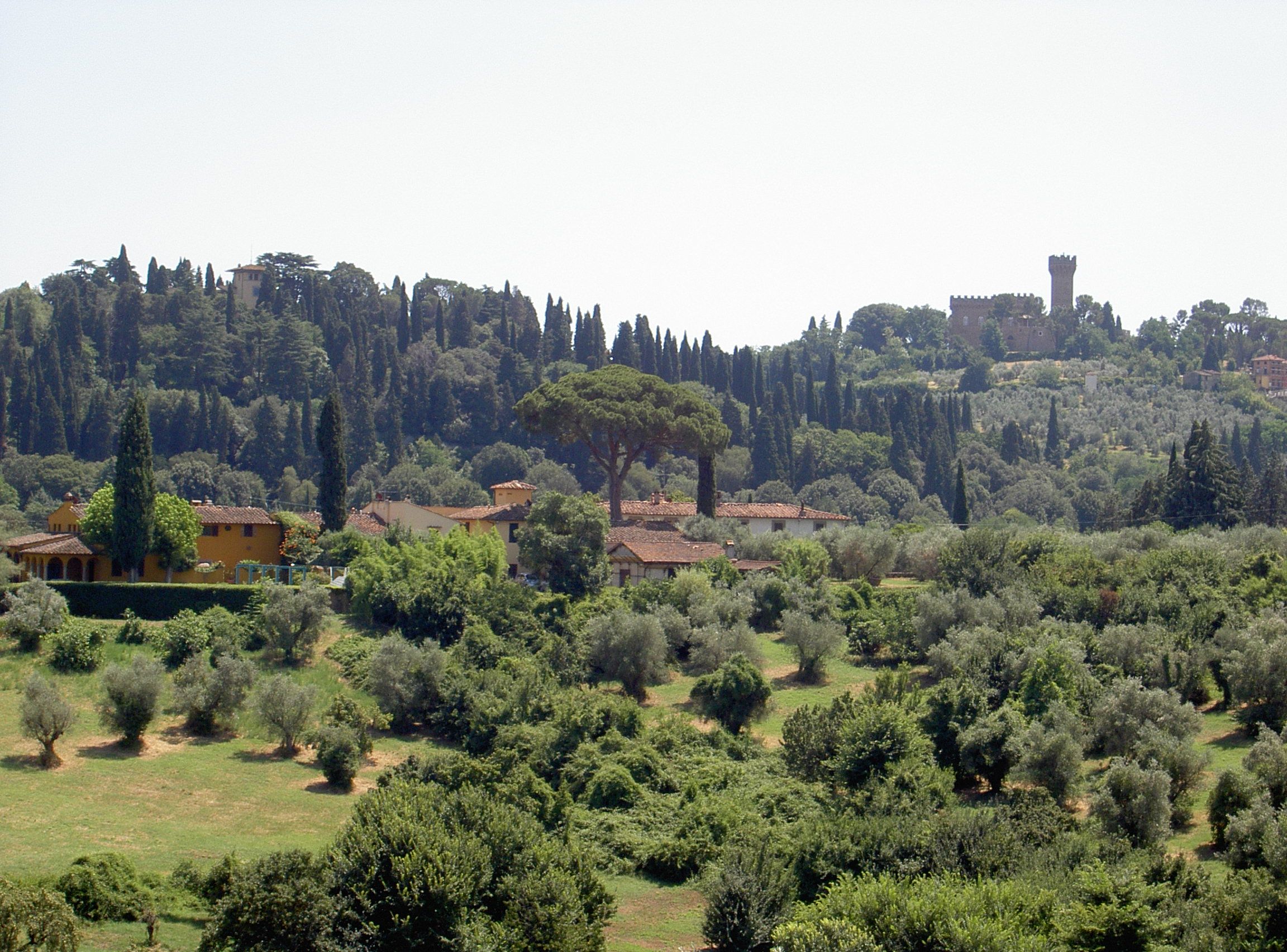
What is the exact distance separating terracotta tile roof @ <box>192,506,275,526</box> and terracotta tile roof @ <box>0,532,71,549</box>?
16.1ft

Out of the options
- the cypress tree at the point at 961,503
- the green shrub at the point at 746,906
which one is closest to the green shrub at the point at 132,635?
the green shrub at the point at 746,906

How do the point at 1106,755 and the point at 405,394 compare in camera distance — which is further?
the point at 405,394

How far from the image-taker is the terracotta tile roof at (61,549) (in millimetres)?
52281

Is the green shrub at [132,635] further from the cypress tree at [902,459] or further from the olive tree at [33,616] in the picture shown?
the cypress tree at [902,459]

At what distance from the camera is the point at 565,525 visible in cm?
5425

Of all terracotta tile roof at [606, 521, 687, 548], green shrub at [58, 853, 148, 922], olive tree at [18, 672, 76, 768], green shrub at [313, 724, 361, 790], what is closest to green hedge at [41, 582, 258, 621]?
olive tree at [18, 672, 76, 768]

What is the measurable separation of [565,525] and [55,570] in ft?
60.2

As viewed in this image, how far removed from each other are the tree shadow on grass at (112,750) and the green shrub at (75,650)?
4.97 meters

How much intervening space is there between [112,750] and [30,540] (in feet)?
63.8

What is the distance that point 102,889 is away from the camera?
2566 centimetres

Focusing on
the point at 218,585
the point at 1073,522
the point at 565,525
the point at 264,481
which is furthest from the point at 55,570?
the point at 1073,522

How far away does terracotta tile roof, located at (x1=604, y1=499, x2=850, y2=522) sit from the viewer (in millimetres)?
74062

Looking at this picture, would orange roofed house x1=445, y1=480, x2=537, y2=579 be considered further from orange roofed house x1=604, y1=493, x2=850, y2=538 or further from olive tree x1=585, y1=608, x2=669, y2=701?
olive tree x1=585, y1=608, x2=669, y2=701

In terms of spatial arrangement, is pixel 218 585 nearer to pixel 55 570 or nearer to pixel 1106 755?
pixel 55 570
